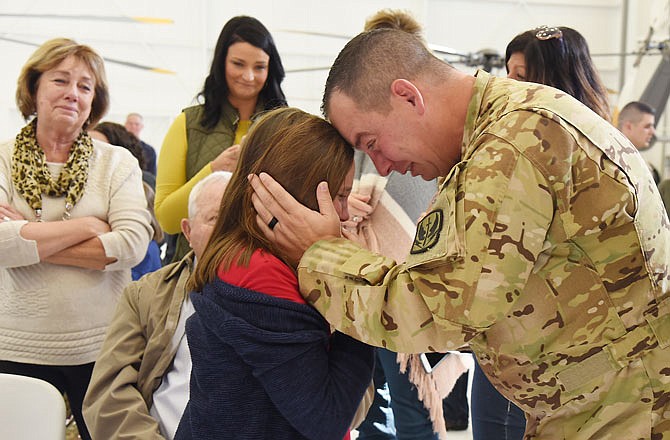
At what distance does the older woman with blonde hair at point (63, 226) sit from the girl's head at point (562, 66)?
1.15 m

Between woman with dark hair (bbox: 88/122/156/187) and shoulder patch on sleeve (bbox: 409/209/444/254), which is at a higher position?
shoulder patch on sleeve (bbox: 409/209/444/254)

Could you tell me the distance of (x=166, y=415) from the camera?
67.0 inches

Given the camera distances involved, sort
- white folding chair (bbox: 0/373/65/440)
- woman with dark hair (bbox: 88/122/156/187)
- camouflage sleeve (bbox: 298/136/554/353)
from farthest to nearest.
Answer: woman with dark hair (bbox: 88/122/156/187), white folding chair (bbox: 0/373/65/440), camouflage sleeve (bbox: 298/136/554/353)

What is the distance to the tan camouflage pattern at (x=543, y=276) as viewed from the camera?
1.04 m

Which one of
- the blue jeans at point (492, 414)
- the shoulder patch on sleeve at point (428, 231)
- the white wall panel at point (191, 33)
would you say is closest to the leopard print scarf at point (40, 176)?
the blue jeans at point (492, 414)

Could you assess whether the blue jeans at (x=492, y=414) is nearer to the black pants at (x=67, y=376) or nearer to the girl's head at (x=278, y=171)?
the girl's head at (x=278, y=171)

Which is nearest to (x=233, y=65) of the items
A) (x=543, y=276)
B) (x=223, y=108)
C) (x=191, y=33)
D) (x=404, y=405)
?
(x=223, y=108)

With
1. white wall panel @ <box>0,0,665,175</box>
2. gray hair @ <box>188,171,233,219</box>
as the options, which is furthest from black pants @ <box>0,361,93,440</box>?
white wall panel @ <box>0,0,665,175</box>

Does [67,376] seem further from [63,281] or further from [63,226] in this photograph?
[63,226]

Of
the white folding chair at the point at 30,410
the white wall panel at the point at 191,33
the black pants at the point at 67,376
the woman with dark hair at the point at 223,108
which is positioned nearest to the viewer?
the white folding chair at the point at 30,410

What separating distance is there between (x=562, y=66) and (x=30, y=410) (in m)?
1.45

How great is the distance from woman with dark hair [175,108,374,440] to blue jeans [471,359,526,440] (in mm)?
853

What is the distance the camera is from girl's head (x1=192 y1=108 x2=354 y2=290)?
1.32 metres

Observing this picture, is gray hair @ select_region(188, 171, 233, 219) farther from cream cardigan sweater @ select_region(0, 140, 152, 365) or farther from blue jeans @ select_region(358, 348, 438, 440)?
blue jeans @ select_region(358, 348, 438, 440)
